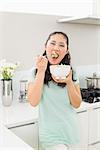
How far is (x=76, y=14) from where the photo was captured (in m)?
2.30

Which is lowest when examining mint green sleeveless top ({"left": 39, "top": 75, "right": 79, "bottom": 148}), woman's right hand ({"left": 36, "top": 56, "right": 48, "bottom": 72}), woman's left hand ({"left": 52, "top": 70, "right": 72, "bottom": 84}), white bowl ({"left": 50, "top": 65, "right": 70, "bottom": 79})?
mint green sleeveless top ({"left": 39, "top": 75, "right": 79, "bottom": 148})

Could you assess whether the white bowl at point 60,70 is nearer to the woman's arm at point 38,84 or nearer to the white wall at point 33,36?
the woman's arm at point 38,84

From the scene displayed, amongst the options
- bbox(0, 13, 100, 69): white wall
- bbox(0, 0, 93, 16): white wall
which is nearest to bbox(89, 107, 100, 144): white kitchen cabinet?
bbox(0, 13, 100, 69): white wall

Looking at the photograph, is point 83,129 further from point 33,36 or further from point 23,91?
point 33,36

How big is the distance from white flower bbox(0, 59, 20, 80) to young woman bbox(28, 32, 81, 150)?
0.66 metres

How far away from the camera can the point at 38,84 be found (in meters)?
1.16

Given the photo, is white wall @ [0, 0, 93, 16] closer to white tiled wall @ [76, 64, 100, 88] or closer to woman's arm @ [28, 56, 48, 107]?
white tiled wall @ [76, 64, 100, 88]

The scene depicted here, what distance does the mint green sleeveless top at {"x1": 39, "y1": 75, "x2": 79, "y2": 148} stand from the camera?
46.9 inches

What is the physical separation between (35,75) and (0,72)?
674 mm

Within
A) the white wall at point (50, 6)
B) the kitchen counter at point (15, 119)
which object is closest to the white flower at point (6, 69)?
the kitchen counter at point (15, 119)

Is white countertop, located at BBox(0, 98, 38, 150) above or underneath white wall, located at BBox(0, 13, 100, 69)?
underneath

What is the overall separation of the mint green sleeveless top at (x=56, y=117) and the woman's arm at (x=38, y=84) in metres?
0.05

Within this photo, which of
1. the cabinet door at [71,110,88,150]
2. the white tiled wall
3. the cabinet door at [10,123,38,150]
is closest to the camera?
the cabinet door at [10,123,38,150]

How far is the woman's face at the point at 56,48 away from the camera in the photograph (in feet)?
3.82
